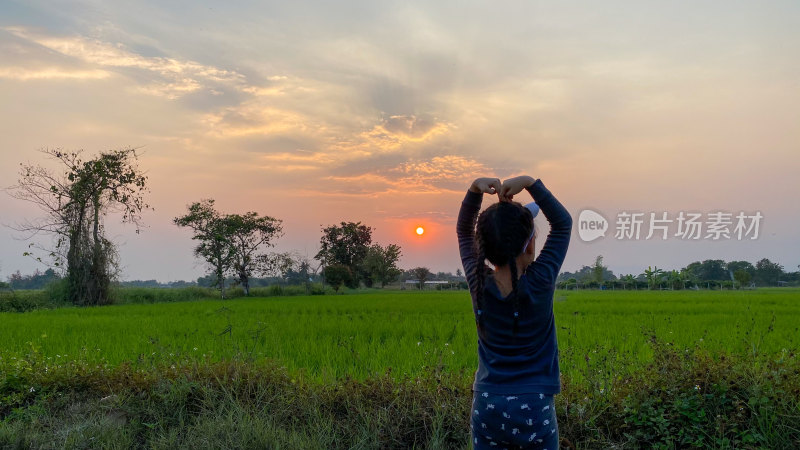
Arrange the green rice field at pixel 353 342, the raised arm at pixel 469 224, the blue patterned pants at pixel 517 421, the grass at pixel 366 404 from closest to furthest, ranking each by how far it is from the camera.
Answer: the blue patterned pants at pixel 517 421
the raised arm at pixel 469 224
the grass at pixel 366 404
the green rice field at pixel 353 342

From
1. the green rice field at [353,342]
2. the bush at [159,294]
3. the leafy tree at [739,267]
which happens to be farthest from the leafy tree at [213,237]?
the leafy tree at [739,267]

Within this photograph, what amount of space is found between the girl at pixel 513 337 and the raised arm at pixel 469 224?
17 centimetres

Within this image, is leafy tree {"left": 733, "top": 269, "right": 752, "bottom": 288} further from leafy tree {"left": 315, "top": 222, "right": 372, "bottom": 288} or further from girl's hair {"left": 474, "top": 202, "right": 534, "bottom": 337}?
girl's hair {"left": 474, "top": 202, "right": 534, "bottom": 337}

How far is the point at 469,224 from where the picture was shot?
2318 millimetres

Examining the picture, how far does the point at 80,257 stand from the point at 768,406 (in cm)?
2263

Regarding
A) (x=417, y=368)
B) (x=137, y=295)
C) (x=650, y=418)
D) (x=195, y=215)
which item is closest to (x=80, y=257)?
(x=137, y=295)

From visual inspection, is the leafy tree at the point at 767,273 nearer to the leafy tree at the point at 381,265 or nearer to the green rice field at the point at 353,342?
the leafy tree at the point at 381,265

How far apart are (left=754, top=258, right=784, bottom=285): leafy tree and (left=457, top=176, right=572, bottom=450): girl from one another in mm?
68814

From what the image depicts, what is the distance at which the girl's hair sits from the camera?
1.90m

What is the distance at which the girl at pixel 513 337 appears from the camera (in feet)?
6.10

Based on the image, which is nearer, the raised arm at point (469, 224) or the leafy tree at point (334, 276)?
the raised arm at point (469, 224)

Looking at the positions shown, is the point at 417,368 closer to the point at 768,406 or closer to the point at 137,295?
the point at 768,406

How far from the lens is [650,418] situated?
10.7ft

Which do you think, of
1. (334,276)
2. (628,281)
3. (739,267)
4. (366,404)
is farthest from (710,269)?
(366,404)
